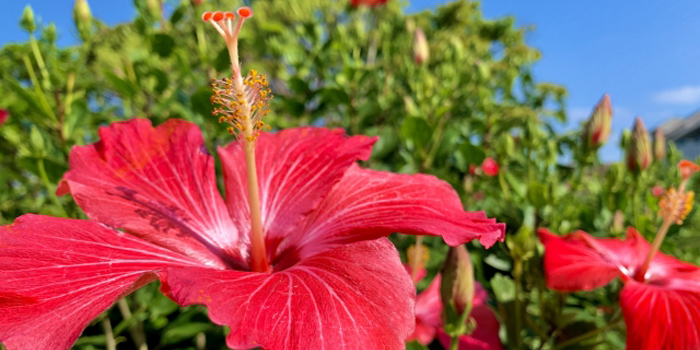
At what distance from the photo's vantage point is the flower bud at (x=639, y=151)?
162cm

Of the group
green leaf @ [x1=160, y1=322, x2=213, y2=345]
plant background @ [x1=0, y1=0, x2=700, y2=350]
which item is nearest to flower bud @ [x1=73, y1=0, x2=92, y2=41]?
plant background @ [x1=0, y1=0, x2=700, y2=350]

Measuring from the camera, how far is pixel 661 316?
Answer: 834 mm

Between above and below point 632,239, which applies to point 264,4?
above

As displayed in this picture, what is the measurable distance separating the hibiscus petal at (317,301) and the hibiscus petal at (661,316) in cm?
54

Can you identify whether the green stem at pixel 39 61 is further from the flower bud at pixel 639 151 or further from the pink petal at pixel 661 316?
the flower bud at pixel 639 151

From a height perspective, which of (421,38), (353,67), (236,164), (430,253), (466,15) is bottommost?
(430,253)

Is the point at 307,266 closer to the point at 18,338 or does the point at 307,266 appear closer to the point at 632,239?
the point at 18,338

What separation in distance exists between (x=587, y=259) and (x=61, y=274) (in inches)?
43.4

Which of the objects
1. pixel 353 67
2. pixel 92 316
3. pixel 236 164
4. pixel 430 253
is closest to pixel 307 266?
pixel 92 316

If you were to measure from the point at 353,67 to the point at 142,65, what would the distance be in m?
0.98

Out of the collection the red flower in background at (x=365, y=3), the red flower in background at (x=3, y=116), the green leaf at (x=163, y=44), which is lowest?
the red flower in background at (x=3, y=116)

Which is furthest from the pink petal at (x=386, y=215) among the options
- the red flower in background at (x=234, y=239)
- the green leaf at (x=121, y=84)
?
the green leaf at (x=121, y=84)

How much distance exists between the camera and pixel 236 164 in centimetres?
97

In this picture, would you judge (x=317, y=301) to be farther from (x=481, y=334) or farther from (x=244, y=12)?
(x=481, y=334)
